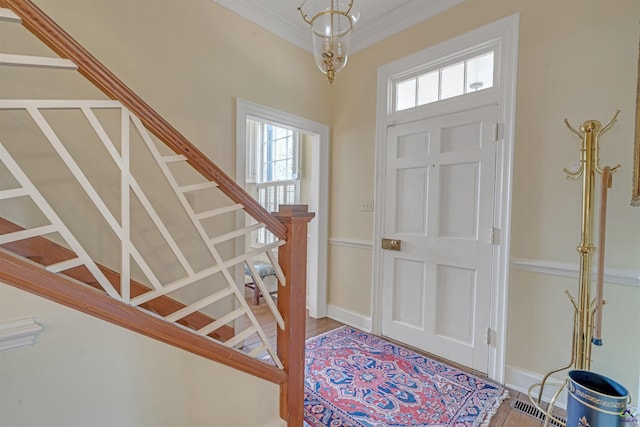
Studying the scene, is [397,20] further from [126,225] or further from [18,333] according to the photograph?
[18,333]

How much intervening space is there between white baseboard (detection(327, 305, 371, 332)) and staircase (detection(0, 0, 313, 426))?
99 centimetres

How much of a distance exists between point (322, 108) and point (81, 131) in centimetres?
208

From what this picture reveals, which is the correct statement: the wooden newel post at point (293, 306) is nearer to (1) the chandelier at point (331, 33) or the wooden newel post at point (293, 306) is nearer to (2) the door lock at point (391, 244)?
(1) the chandelier at point (331, 33)

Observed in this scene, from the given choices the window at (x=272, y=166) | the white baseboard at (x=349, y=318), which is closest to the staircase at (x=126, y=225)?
the white baseboard at (x=349, y=318)

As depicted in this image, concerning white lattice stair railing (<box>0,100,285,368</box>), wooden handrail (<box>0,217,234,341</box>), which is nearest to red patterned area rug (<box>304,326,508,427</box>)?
white lattice stair railing (<box>0,100,285,368</box>)

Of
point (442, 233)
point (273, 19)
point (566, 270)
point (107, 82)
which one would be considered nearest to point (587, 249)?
point (566, 270)

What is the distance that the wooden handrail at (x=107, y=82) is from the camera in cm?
74

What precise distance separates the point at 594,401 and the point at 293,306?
4.65 feet

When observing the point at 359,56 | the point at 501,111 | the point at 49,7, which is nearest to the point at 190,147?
the point at 49,7

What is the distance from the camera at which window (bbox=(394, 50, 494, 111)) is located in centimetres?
213

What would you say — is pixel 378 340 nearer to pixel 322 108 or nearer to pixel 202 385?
pixel 202 385

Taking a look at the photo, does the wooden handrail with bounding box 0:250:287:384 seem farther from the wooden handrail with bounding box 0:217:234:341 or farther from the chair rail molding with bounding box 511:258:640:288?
the chair rail molding with bounding box 511:258:640:288

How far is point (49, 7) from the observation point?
5.14ft

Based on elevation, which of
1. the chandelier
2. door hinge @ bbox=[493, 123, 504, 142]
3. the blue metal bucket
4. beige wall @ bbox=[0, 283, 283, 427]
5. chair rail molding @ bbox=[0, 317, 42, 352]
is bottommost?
the blue metal bucket
